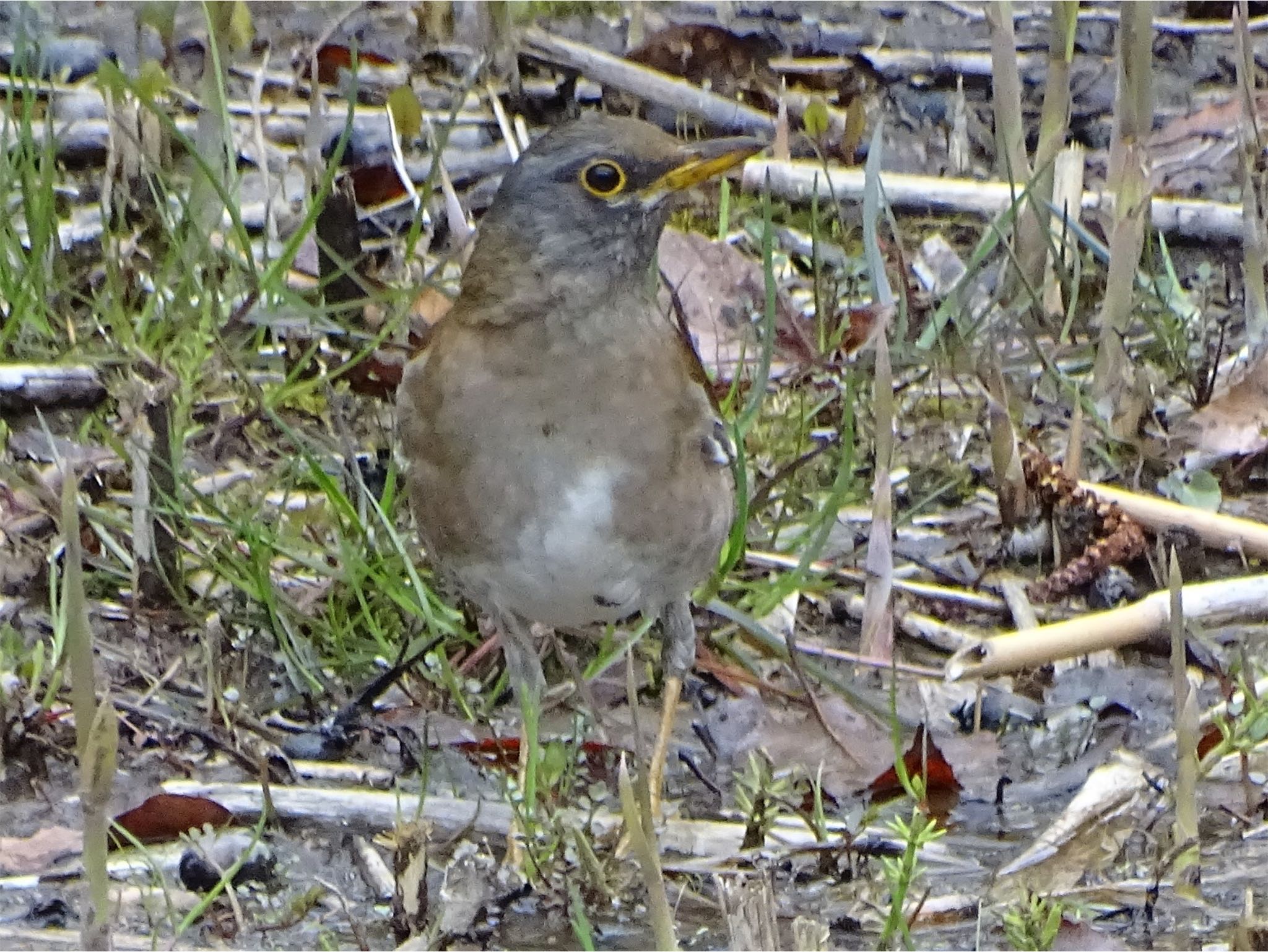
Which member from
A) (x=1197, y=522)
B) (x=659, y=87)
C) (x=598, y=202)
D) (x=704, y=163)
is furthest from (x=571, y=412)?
(x=659, y=87)

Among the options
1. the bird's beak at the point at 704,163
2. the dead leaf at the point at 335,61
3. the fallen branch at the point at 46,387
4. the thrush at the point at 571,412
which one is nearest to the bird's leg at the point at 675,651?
the thrush at the point at 571,412

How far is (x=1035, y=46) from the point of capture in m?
7.31

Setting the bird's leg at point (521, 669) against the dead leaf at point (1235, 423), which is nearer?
the bird's leg at point (521, 669)

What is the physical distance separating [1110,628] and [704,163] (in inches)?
52.2

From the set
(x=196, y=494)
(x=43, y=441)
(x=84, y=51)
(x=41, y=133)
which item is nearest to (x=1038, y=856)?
(x=196, y=494)

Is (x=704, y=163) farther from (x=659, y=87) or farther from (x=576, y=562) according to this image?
(x=659, y=87)

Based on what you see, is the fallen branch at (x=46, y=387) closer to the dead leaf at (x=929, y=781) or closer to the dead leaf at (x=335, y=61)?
the dead leaf at (x=335, y=61)

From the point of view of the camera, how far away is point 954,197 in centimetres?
602

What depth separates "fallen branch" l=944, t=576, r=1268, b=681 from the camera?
394cm

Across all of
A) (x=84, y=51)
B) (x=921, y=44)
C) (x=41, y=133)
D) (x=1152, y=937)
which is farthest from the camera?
(x=921, y=44)

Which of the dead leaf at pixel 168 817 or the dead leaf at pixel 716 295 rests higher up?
the dead leaf at pixel 716 295

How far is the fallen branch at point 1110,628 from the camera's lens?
394 centimetres

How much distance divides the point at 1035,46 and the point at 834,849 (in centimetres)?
455

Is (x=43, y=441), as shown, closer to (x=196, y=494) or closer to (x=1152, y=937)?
(x=196, y=494)
